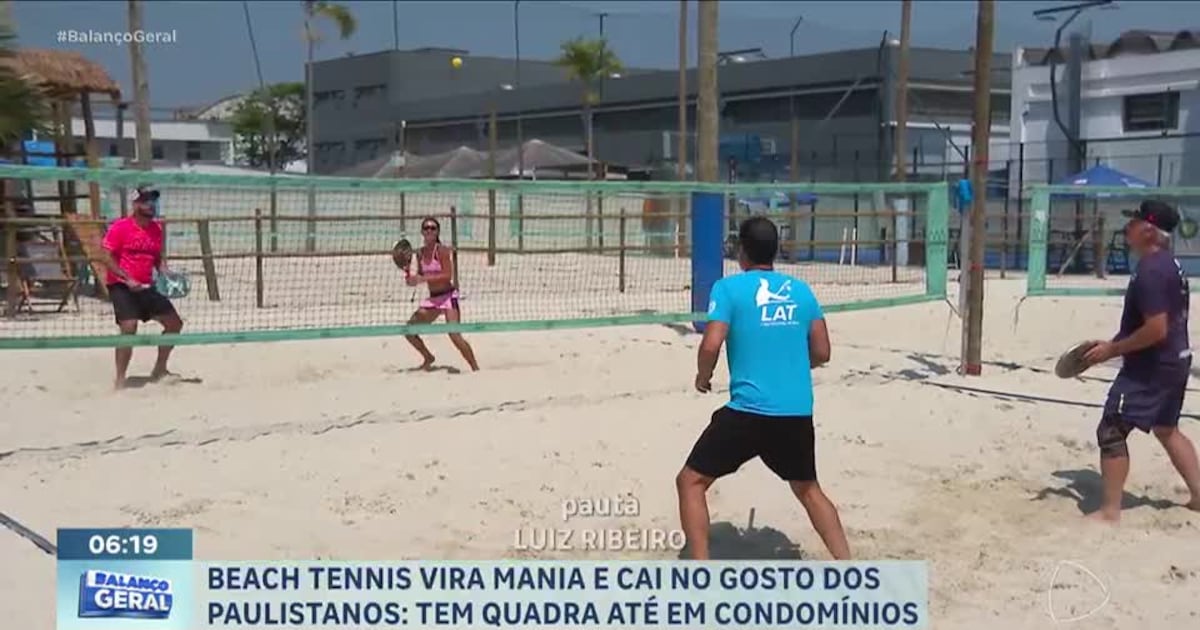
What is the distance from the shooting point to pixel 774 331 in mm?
4984

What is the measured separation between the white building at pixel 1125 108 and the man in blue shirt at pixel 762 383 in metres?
22.1

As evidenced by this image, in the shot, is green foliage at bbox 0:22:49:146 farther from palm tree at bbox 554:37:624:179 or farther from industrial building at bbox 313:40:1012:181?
palm tree at bbox 554:37:624:179

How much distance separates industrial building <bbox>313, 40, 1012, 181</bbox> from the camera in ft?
112

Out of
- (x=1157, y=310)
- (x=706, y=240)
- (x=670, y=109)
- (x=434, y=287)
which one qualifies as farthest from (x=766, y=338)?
(x=670, y=109)

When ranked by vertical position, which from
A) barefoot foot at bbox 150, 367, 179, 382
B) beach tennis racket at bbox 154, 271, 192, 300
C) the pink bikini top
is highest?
the pink bikini top

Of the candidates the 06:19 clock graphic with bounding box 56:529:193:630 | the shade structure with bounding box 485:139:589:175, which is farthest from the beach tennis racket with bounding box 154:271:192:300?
the shade structure with bounding box 485:139:589:175

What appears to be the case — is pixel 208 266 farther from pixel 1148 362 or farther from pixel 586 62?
pixel 586 62

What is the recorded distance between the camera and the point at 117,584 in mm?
4648

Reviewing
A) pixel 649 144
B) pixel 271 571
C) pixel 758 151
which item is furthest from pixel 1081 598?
pixel 649 144

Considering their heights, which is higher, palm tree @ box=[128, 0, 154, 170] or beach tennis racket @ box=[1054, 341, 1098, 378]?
palm tree @ box=[128, 0, 154, 170]

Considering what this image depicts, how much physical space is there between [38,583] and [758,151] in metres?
29.9

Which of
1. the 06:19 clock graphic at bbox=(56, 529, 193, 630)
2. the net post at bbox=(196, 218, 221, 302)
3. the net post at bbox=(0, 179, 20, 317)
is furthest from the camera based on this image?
the net post at bbox=(196, 218, 221, 302)

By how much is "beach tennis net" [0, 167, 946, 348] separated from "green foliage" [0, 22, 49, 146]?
2.02 meters

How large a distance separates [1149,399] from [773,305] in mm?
2229
